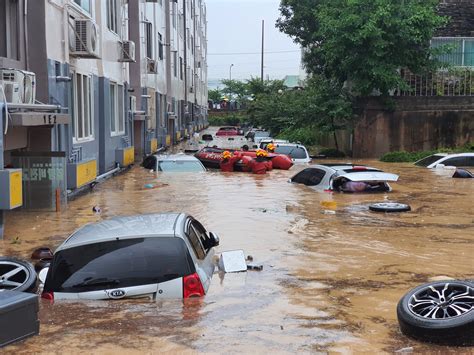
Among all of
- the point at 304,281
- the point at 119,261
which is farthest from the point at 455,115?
the point at 119,261

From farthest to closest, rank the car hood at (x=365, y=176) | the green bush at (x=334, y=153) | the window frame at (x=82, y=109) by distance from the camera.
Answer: the green bush at (x=334, y=153), the window frame at (x=82, y=109), the car hood at (x=365, y=176)

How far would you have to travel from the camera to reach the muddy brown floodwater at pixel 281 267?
542cm

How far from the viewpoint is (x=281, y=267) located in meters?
8.99

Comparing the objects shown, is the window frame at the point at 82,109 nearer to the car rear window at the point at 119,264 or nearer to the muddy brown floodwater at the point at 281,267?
the muddy brown floodwater at the point at 281,267

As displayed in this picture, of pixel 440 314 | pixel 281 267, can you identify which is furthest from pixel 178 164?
pixel 440 314

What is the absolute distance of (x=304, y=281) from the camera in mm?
8156

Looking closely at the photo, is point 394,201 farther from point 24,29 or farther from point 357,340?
point 357,340

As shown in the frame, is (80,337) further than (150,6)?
No

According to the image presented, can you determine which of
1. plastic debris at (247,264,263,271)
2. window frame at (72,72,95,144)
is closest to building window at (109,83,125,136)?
window frame at (72,72,95,144)

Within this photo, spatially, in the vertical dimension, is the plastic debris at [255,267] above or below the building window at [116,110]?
below

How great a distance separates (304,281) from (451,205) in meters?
8.52

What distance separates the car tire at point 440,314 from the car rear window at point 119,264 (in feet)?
7.11

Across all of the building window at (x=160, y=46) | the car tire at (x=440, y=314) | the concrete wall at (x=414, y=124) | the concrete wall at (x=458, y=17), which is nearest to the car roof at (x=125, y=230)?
the car tire at (x=440, y=314)

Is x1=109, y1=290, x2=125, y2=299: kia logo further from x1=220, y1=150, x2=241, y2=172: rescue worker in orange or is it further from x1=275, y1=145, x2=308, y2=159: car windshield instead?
x1=275, y1=145, x2=308, y2=159: car windshield
